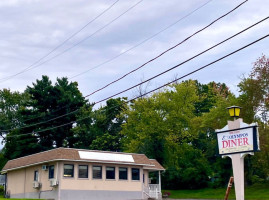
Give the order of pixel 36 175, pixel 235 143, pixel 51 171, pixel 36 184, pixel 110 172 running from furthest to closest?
pixel 36 175 → pixel 110 172 → pixel 36 184 → pixel 51 171 → pixel 235 143

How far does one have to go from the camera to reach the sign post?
17.8m

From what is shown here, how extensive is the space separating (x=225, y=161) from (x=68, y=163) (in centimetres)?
2529

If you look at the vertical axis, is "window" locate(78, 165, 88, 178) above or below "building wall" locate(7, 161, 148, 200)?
above

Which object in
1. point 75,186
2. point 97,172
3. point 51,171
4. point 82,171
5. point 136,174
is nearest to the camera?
point 75,186

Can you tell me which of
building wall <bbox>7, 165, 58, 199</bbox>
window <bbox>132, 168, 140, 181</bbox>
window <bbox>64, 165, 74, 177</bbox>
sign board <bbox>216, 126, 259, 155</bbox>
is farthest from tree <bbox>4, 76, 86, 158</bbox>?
sign board <bbox>216, 126, 259, 155</bbox>

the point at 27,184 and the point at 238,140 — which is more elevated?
the point at 238,140

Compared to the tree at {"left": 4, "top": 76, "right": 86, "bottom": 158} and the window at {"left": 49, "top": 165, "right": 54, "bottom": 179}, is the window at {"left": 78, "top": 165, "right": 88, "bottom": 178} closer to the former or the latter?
the window at {"left": 49, "top": 165, "right": 54, "bottom": 179}

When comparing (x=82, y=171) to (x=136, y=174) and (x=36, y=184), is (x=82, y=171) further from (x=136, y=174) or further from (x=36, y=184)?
(x=136, y=174)

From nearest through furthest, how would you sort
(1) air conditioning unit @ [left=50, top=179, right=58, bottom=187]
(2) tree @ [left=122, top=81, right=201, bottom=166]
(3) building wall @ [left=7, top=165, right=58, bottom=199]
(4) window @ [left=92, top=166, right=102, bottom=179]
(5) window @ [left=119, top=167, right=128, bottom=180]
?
(1) air conditioning unit @ [left=50, top=179, right=58, bottom=187], (3) building wall @ [left=7, top=165, right=58, bottom=199], (4) window @ [left=92, top=166, right=102, bottom=179], (5) window @ [left=119, top=167, right=128, bottom=180], (2) tree @ [left=122, top=81, right=201, bottom=166]

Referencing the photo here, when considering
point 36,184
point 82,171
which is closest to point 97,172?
point 82,171

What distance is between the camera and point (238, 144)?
59.9ft

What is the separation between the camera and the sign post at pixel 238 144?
17.8 meters

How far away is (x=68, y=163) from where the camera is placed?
3659 centimetres

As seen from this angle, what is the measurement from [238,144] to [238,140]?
6.8 inches
